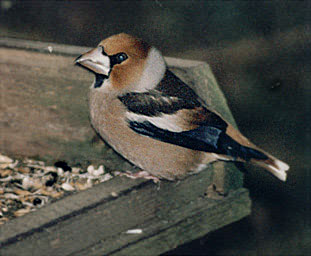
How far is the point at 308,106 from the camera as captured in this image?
2.20m

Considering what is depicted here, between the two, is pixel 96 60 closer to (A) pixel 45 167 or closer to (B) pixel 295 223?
(A) pixel 45 167

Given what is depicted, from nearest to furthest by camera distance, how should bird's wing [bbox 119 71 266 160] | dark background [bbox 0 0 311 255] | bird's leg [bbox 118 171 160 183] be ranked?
1. bird's leg [bbox 118 171 160 183]
2. bird's wing [bbox 119 71 266 160]
3. dark background [bbox 0 0 311 255]

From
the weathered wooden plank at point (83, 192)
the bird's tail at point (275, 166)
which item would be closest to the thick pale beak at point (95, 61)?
the weathered wooden plank at point (83, 192)

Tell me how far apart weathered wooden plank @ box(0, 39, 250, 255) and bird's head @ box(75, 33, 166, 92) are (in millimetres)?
219

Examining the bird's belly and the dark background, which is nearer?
the bird's belly

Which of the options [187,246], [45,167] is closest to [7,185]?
[45,167]

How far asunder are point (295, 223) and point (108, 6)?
3.88 ft

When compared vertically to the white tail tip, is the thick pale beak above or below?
above

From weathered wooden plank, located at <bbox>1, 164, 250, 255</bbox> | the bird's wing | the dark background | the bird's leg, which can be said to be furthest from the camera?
the dark background

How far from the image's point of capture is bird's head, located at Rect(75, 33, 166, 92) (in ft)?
5.56

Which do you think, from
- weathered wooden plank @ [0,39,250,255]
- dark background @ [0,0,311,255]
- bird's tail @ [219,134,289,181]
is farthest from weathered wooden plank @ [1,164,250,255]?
dark background @ [0,0,311,255]

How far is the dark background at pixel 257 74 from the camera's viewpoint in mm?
2100

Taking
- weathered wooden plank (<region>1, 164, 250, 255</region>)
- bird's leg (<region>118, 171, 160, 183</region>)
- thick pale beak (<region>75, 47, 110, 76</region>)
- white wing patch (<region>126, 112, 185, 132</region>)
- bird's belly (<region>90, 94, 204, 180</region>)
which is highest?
thick pale beak (<region>75, 47, 110, 76</region>)

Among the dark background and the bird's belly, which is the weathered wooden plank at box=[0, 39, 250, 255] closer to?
the bird's belly
